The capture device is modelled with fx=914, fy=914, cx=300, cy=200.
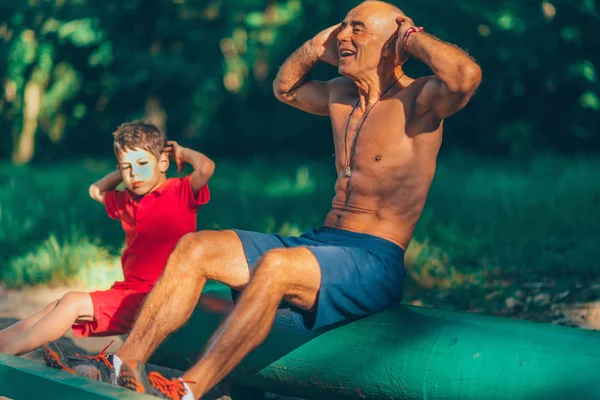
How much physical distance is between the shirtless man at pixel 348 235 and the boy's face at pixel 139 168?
771 millimetres

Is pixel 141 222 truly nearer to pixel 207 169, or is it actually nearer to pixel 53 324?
pixel 207 169

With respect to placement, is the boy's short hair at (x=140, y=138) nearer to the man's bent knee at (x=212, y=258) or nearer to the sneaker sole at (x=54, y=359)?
the man's bent knee at (x=212, y=258)

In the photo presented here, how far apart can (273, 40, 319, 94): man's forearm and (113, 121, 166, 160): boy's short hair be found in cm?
60

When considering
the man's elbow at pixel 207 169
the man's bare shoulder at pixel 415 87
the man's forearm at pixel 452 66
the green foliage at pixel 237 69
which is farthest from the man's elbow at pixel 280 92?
the green foliage at pixel 237 69

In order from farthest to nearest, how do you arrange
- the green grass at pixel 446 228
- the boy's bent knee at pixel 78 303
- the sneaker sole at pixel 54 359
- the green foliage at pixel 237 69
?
the green foliage at pixel 237 69 < the green grass at pixel 446 228 < the boy's bent knee at pixel 78 303 < the sneaker sole at pixel 54 359

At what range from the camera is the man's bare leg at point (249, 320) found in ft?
9.90

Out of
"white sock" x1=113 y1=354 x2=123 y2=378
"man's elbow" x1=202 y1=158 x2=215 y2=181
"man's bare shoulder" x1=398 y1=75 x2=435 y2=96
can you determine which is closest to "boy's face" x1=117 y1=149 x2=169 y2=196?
"man's elbow" x1=202 y1=158 x2=215 y2=181

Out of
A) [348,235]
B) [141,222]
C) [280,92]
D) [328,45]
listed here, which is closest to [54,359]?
[141,222]

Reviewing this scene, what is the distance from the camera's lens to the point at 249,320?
10.0 ft

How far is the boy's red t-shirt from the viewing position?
4109 mm

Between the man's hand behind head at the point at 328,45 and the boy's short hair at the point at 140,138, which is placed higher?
the man's hand behind head at the point at 328,45

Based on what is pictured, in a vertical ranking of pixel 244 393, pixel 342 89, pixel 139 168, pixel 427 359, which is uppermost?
pixel 342 89

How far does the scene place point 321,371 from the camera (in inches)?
133

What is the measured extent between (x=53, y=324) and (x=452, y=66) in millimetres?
1953
